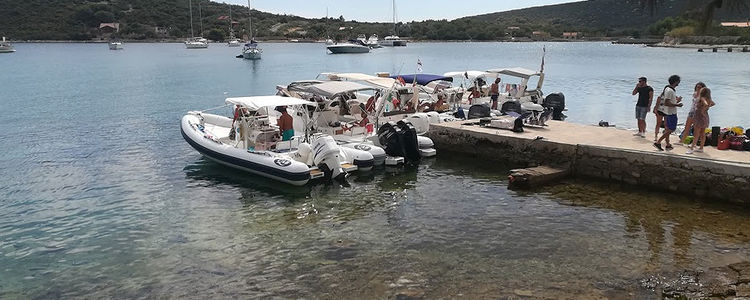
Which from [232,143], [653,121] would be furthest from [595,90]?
[232,143]

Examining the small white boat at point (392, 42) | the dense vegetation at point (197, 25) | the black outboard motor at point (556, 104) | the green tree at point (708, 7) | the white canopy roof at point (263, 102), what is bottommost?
the black outboard motor at point (556, 104)

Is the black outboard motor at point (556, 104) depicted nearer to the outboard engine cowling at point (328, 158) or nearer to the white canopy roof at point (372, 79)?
the white canopy roof at point (372, 79)

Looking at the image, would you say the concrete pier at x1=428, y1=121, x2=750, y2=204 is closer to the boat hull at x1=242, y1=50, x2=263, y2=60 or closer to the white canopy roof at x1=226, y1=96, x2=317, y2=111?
the white canopy roof at x1=226, y1=96, x2=317, y2=111

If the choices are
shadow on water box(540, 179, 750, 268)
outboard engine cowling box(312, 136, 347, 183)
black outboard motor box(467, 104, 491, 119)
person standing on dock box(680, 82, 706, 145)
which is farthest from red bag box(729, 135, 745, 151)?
outboard engine cowling box(312, 136, 347, 183)

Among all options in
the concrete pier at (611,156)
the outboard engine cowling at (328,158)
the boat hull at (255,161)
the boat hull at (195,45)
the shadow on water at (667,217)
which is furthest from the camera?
the boat hull at (195,45)

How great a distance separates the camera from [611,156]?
515 inches

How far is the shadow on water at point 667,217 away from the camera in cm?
924

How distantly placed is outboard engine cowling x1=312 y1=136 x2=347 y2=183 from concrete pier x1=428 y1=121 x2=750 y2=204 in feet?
15.5

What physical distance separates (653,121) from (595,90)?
1696 centimetres

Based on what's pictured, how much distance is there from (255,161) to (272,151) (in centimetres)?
77

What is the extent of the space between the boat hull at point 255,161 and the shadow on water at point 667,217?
18.2 ft

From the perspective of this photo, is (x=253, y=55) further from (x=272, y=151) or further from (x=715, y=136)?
(x=715, y=136)

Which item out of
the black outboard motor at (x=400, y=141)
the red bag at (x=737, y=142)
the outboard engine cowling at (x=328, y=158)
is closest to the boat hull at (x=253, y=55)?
the black outboard motor at (x=400, y=141)

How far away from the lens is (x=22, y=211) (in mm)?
12227
